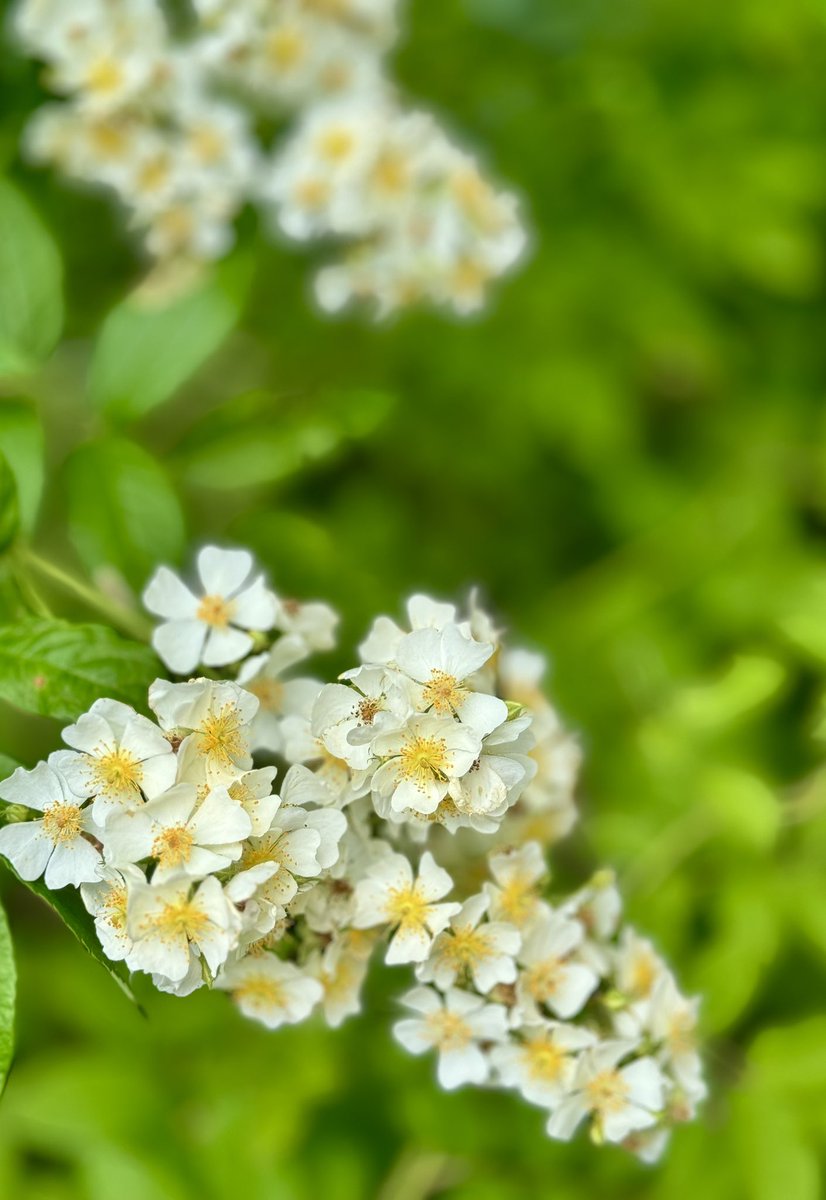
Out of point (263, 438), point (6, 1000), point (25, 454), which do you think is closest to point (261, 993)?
point (6, 1000)

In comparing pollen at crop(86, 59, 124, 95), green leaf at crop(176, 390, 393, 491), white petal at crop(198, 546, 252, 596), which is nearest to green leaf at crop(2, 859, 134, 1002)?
white petal at crop(198, 546, 252, 596)

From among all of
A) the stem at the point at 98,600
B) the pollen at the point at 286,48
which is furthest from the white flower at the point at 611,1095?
the pollen at the point at 286,48

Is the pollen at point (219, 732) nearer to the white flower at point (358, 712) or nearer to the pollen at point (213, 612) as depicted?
the white flower at point (358, 712)

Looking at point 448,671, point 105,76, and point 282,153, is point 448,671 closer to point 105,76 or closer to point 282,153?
point 105,76

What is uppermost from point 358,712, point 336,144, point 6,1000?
point 336,144

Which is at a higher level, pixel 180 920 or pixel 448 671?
pixel 448 671

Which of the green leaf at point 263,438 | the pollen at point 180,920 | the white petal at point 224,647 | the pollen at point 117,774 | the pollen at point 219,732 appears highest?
the green leaf at point 263,438

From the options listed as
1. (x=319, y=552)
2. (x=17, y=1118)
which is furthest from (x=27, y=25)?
(x=17, y=1118)

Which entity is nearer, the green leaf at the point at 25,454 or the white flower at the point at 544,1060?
the white flower at the point at 544,1060
